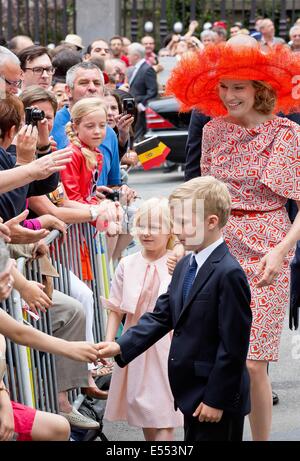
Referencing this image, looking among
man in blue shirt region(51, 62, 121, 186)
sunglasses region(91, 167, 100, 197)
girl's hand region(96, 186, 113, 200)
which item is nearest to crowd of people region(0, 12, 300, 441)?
sunglasses region(91, 167, 100, 197)

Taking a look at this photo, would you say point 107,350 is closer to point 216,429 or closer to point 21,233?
point 216,429

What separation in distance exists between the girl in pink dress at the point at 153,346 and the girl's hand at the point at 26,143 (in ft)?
2.16

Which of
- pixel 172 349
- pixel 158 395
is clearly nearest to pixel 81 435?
pixel 158 395

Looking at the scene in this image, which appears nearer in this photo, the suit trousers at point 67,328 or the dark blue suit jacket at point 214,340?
the dark blue suit jacket at point 214,340

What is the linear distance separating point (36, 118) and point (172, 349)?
1.59 meters

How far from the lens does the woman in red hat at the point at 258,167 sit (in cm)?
545

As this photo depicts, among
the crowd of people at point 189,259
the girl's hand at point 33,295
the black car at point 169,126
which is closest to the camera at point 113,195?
the crowd of people at point 189,259

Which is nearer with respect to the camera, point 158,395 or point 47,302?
point 47,302

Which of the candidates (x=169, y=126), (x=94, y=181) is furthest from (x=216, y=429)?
(x=169, y=126)

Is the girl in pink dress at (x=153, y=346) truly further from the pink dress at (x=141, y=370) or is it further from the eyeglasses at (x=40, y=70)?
the eyeglasses at (x=40, y=70)

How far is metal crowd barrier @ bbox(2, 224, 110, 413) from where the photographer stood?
494 cm

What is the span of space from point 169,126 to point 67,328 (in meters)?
11.4
